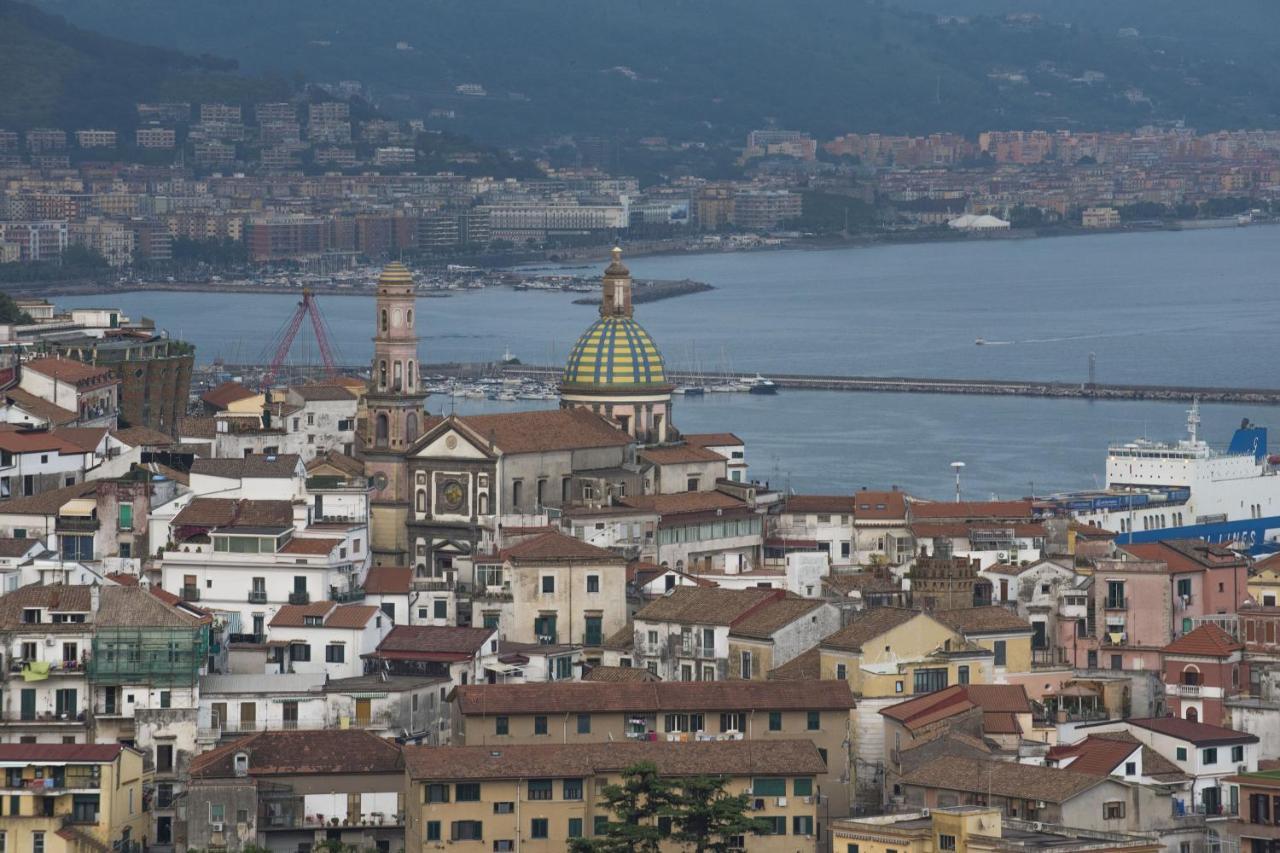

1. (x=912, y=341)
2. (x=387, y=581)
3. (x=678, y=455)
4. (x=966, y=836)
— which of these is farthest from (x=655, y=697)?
(x=912, y=341)

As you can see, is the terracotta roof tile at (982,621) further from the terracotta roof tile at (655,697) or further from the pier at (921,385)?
the pier at (921,385)

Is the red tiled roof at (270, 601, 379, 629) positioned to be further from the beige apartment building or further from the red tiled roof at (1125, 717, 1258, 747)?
the red tiled roof at (1125, 717, 1258, 747)

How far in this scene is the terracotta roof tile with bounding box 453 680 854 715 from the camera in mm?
30547

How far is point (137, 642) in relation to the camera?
1237 inches

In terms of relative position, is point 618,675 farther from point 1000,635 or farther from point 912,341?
point 912,341

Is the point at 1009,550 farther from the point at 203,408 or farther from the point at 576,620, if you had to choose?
the point at 203,408

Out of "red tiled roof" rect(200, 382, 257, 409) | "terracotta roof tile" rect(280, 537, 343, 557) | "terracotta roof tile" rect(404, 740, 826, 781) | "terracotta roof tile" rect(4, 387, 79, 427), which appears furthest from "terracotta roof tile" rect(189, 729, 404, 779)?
"red tiled roof" rect(200, 382, 257, 409)

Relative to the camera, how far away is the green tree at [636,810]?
1081 inches

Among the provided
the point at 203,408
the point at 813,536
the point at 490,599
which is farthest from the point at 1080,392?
the point at 490,599

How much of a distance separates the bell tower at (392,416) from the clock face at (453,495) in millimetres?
520

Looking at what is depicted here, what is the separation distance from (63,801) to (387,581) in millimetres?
8832

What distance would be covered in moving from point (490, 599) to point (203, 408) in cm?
1715

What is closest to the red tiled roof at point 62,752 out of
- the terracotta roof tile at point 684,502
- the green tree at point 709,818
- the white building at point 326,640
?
the green tree at point 709,818

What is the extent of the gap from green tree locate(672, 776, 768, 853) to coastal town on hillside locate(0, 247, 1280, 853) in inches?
1.4
